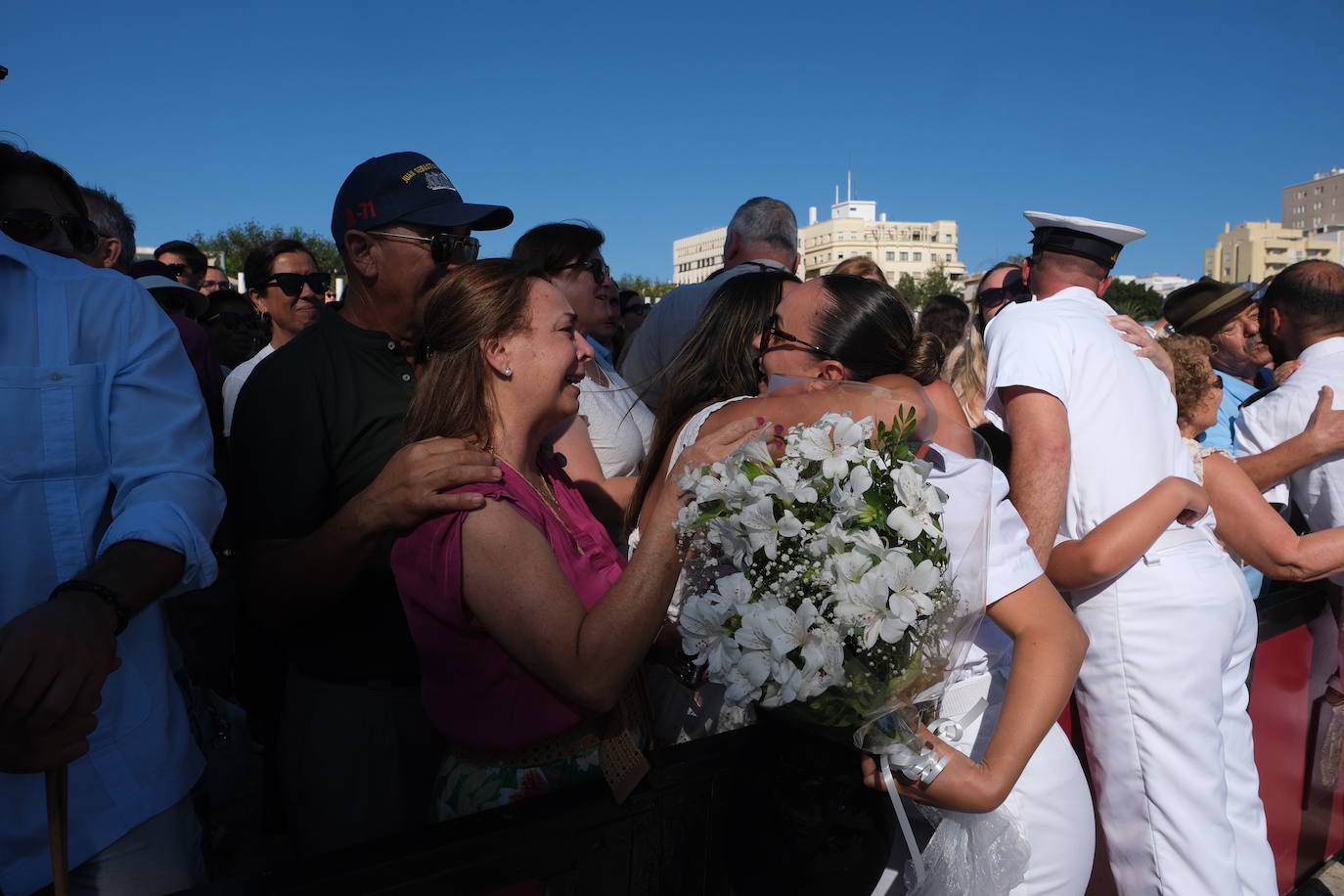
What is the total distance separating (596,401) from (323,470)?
1.22m

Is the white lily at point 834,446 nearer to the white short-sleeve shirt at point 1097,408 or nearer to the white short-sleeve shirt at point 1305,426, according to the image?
the white short-sleeve shirt at point 1097,408

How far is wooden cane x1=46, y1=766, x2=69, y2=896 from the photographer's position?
125 centimetres

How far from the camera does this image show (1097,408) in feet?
9.41

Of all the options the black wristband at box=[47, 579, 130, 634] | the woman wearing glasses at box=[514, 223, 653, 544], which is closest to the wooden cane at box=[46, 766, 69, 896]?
the black wristband at box=[47, 579, 130, 634]

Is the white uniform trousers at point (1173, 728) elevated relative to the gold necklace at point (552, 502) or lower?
lower

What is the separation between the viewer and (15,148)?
180cm

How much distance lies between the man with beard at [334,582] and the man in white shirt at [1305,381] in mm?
3691

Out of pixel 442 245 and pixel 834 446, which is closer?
pixel 834 446

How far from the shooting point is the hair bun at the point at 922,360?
242cm

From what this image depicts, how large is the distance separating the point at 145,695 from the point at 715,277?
4.02m

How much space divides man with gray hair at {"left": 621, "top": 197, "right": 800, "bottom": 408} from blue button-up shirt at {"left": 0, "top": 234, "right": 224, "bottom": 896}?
285 centimetres

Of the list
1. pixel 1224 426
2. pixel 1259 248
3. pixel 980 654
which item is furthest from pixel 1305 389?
pixel 1259 248

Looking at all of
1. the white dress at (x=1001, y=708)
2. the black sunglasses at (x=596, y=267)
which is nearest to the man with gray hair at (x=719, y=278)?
the black sunglasses at (x=596, y=267)

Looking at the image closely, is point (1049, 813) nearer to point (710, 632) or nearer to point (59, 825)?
point (710, 632)
